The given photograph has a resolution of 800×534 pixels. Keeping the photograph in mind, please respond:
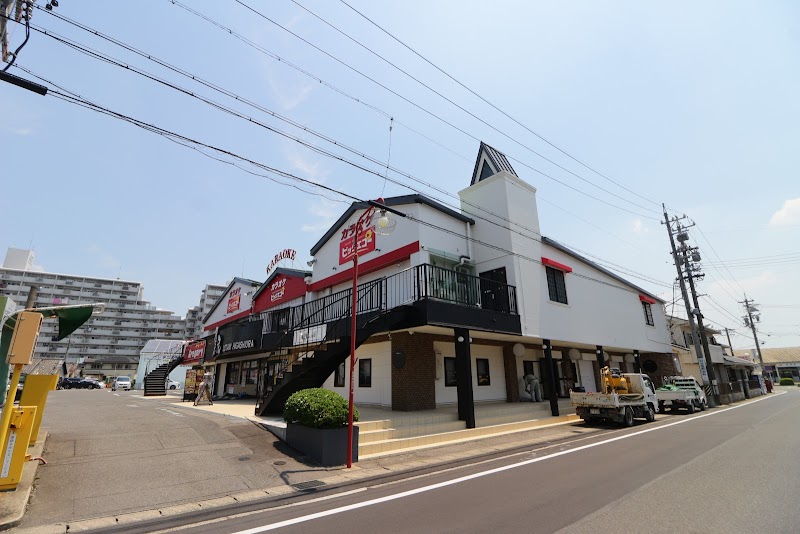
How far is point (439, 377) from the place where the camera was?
1533 centimetres

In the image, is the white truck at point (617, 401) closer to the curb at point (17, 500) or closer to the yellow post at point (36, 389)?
the curb at point (17, 500)

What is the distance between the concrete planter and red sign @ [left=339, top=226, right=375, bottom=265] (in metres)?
9.54

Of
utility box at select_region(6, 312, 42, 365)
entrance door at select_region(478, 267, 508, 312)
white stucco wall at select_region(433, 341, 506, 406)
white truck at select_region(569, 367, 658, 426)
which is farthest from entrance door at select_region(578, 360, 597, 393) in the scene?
utility box at select_region(6, 312, 42, 365)

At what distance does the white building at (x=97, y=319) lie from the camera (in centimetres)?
8675

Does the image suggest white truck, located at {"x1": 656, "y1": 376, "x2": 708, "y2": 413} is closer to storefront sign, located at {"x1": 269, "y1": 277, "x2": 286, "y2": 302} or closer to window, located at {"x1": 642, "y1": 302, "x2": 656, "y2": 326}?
window, located at {"x1": 642, "y1": 302, "x2": 656, "y2": 326}

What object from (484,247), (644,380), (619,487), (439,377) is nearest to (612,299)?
(644,380)

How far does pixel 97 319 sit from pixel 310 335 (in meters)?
107

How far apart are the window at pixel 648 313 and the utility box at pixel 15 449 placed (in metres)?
30.8

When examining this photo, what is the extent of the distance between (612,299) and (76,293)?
118 metres

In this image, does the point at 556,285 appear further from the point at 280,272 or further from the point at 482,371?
the point at 280,272

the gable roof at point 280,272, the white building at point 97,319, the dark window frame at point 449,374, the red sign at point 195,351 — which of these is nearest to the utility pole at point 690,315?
the dark window frame at point 449,374

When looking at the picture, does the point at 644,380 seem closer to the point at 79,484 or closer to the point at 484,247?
the point at 484,247

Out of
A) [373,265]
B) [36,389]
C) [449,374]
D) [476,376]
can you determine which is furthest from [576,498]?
[373,265]

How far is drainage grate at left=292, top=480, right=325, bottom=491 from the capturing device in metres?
7.02
